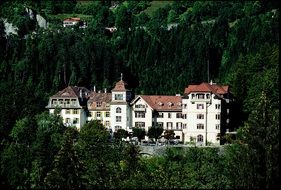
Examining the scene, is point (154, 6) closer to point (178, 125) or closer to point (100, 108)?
point (100, 108)

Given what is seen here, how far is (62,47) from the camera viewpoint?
3952 inches

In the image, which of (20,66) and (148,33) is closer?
(20,66)

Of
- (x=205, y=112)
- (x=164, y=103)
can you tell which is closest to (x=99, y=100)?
(x=164, y=103)

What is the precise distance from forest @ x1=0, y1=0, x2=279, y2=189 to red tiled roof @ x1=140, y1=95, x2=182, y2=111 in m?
5.06

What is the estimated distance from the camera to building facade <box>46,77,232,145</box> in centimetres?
6109

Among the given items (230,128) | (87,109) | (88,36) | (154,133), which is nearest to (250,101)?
(230,128)

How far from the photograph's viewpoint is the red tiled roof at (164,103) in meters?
64.1

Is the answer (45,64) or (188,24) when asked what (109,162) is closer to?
(45,64)

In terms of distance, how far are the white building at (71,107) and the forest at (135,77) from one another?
2298mm

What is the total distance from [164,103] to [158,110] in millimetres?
905

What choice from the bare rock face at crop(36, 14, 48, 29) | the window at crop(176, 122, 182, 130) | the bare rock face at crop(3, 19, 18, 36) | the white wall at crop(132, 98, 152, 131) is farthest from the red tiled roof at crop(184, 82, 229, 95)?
the bare rock face at crop(36, 14, 48, 29)

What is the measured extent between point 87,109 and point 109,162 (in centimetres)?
2086

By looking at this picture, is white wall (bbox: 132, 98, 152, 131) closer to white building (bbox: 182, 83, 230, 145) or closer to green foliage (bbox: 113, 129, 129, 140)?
green foliage (bbox: 113, 129, 129, 140)

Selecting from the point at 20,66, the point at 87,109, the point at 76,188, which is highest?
the point at 20,66
